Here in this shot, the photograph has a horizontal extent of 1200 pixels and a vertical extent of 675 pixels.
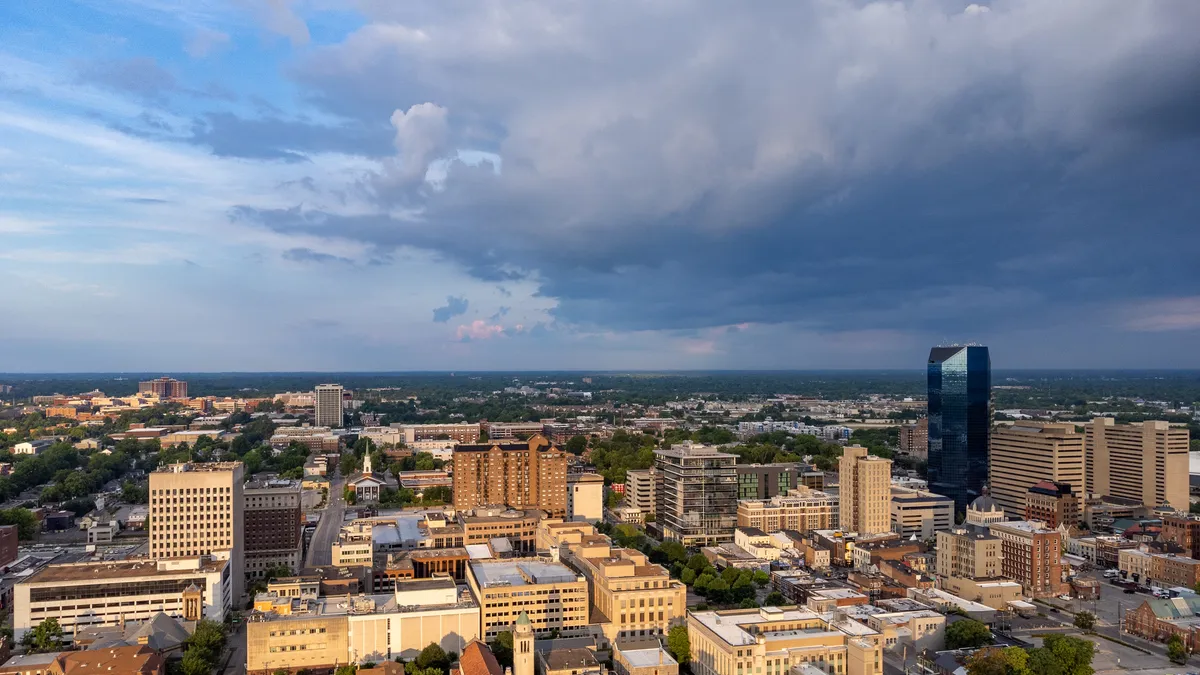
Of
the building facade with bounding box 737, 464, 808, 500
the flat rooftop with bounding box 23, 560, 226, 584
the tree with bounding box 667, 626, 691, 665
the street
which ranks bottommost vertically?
the street

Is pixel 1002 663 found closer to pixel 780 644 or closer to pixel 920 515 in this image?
pixel 780 644

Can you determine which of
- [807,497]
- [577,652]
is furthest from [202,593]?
[807,497]

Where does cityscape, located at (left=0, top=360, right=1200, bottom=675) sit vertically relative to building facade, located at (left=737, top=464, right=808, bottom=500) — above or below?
below

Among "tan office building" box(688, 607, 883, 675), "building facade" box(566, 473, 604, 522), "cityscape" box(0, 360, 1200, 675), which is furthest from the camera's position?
"building facade" box(566, 473, 604, 522)

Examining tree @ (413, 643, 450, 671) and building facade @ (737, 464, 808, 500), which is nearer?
tree @ (413, 643, 450, 671)

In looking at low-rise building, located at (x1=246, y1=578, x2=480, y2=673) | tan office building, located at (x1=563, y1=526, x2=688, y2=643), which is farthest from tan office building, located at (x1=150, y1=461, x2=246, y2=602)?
tan office building, located at (x1=563, y1=526, x2=688, y2=643)

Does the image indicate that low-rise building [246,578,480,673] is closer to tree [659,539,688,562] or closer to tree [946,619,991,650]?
tree [659,539,688,562]

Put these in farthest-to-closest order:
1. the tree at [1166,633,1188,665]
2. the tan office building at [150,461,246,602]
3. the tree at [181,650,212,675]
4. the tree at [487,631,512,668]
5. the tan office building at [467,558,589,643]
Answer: the tan office building at [150,461,246,602]
the tan office building at [467,558,589,643]
the tree at [1166,633,1188,665]
the tree at [487,631,512,668]
the tree at [181,650,212,675]

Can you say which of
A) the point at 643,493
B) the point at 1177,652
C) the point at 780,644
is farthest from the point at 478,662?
the point at 643,493
